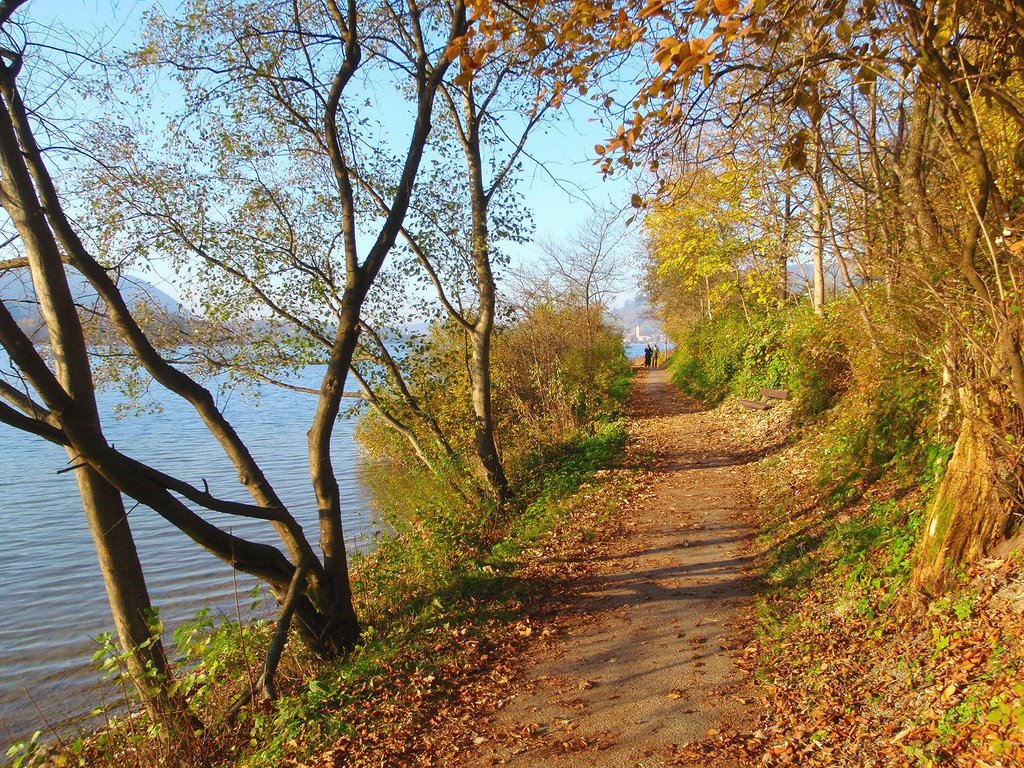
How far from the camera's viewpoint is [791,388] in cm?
1338

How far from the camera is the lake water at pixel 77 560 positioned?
8.29m

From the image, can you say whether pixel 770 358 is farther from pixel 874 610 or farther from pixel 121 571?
pixel 121 571

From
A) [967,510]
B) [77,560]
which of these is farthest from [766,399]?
[77,560]

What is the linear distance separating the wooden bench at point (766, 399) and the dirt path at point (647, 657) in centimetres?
454

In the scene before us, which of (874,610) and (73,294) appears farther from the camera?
(73,294)

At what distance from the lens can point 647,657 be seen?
5582 mm

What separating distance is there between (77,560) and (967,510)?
1420 cm

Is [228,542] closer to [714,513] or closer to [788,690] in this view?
[788,690]

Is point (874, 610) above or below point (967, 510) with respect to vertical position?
below

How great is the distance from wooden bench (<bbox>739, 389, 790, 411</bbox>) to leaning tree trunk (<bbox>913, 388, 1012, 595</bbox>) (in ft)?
30.0

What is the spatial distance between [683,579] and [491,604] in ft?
6.96

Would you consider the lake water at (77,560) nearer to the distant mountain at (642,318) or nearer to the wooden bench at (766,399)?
the wooden bench at (766,399)

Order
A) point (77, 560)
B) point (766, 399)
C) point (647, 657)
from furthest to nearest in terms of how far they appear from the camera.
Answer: point (766, 399)
point (77, 560)
point (647, 657)

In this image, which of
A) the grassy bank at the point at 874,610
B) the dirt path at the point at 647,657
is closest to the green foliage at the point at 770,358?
the grassy bank at the point at 874,610
